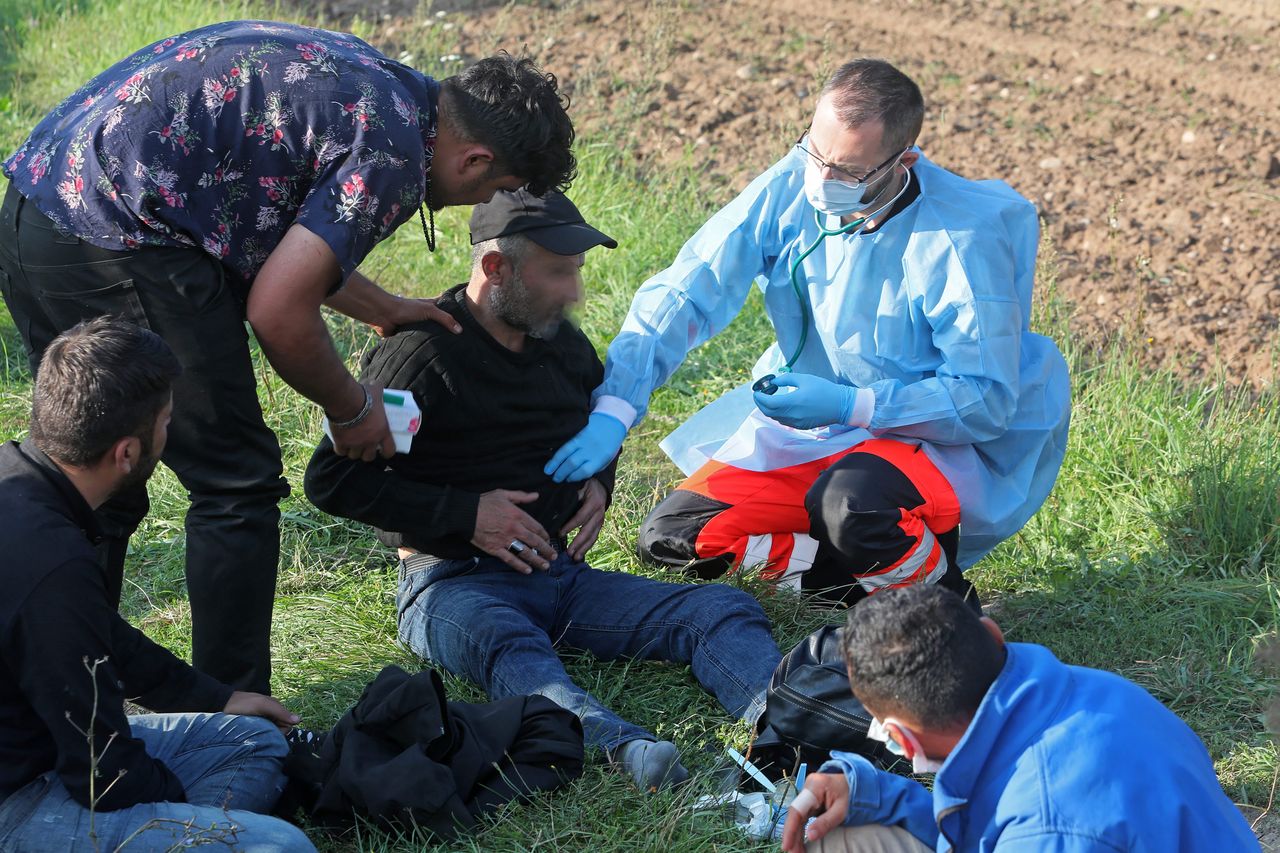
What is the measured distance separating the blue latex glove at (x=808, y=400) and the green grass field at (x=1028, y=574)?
1.72ft

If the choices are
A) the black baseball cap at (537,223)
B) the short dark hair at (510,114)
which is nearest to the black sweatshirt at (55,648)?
the short dark hair at (510,114)

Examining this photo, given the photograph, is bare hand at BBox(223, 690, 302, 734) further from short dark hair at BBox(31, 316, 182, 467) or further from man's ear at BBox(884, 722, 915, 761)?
man's ear at BBox(884, 722, 915, 761)

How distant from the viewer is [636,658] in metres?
3.33

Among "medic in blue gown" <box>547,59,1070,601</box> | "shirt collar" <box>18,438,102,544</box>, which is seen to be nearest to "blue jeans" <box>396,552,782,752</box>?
"medic in blue gown" <box>547,59,1070,601</box>

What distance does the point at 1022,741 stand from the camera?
1990 millimetres

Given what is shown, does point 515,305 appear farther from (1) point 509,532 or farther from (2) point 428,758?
(2) point 428,758

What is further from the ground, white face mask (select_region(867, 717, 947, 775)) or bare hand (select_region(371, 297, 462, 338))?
bare hand (select_region(371, 297, 462, 338))

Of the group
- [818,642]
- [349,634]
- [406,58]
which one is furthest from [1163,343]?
[406,58]

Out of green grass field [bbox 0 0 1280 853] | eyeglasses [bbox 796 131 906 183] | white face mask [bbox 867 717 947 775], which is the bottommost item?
green grass field [bbox 0 0 1280 853]

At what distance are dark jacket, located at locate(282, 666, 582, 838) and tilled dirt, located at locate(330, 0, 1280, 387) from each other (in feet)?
9.46

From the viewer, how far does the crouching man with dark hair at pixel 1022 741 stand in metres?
1.94

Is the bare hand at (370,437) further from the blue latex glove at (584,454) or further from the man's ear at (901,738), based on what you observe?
the man's ear at (901,738)

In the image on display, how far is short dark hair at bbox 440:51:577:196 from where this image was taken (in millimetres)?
2871

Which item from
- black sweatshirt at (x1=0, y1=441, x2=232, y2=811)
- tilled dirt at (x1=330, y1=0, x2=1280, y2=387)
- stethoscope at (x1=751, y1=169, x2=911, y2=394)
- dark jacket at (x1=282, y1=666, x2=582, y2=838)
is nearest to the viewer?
black sweatshirt at (x1=0, y1=441, x2=232, y2=811)
